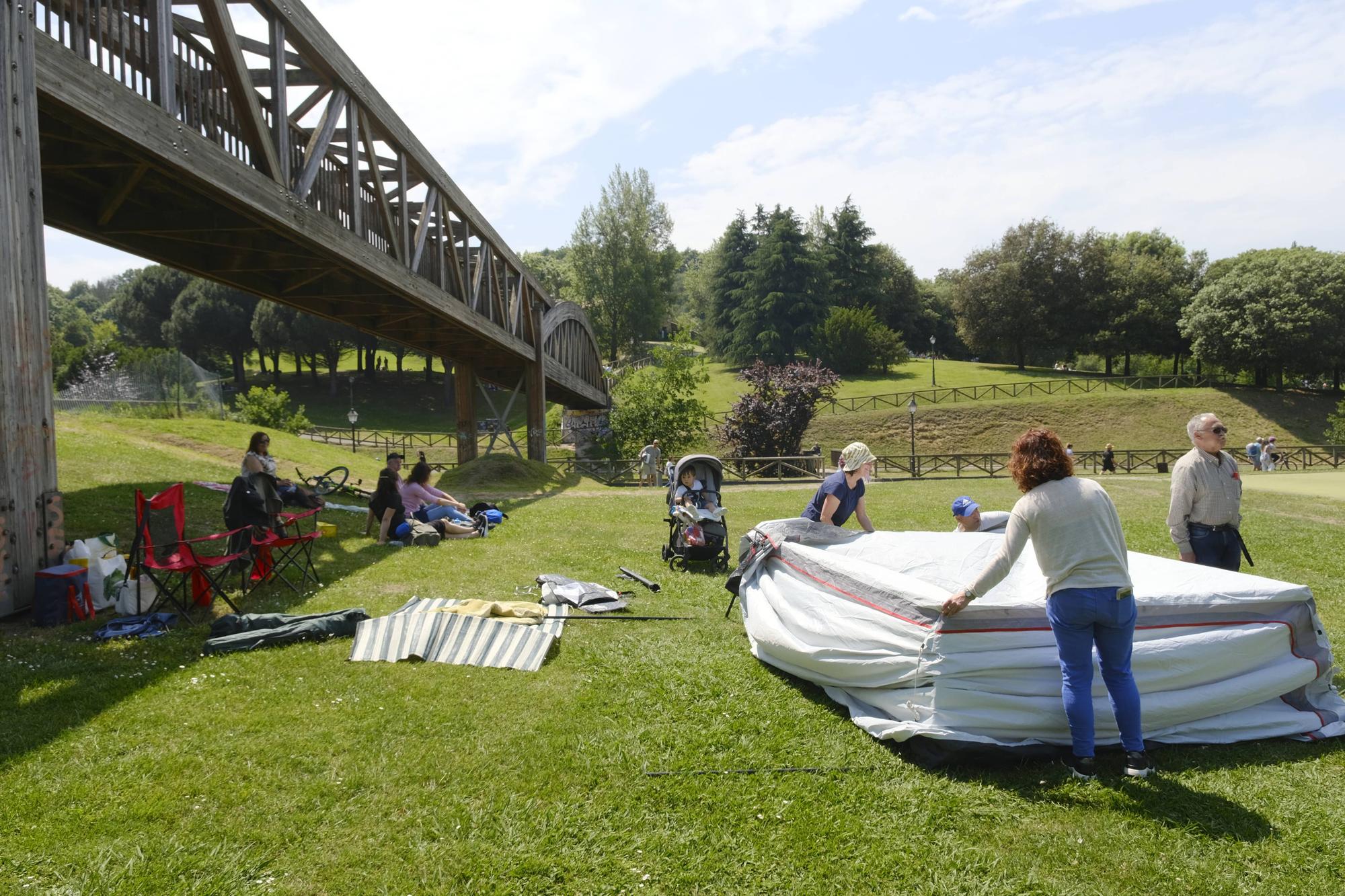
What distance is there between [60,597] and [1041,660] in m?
7.03

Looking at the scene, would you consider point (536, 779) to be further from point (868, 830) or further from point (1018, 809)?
point (1018, 809)

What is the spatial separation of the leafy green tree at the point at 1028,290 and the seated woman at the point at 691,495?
175 ft

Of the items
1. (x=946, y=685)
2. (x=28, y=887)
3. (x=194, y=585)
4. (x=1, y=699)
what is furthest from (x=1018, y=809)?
→ (x=194, y=585)

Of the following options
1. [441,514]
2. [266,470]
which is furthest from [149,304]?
[266,470]

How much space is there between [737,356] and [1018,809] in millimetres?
57933

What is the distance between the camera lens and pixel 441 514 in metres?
11.3

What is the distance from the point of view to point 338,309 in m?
16.3

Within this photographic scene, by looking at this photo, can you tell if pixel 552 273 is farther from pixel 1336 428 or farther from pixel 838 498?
pixel 838 498

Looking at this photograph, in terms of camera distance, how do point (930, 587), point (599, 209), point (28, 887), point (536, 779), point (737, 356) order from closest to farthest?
1. point (28, 887)
2. point (536, 779)
3. point (930, 587)
4. point (599, 209)
5. point (737, 356)

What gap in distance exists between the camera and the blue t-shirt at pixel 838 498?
6594 mm

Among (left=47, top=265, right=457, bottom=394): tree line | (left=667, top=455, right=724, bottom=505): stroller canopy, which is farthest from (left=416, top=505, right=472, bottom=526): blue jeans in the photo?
(left=47, top=265, right=457, bottom=394): tree line

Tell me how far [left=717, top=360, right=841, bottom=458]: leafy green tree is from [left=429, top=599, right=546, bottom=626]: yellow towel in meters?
26.0

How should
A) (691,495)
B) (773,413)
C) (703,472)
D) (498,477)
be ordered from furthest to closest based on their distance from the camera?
(773,413) < (498,477) < (703,472) < (691,495)

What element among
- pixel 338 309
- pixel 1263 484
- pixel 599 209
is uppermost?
pixel 599 209
